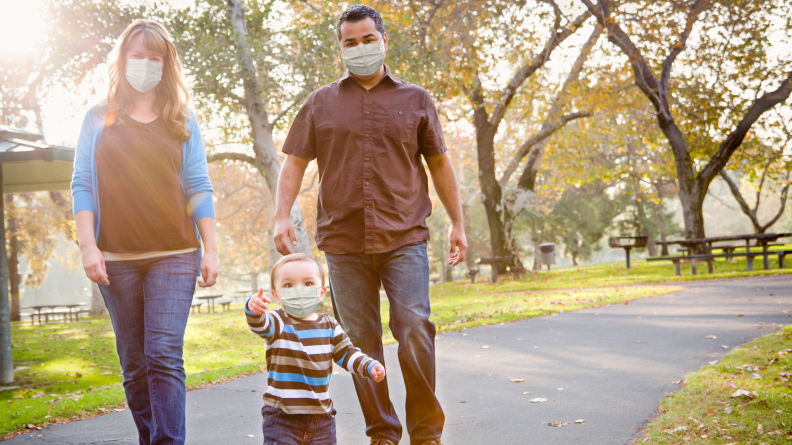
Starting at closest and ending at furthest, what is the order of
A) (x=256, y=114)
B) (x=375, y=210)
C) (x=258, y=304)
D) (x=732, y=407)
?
(x=258, y=304) < (x=375, y=210) < (x=732, y=407) < (x=256, y=114)

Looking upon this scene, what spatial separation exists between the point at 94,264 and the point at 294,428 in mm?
1138

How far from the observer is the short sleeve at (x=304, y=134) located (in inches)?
135

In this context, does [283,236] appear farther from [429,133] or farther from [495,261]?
[495,261]

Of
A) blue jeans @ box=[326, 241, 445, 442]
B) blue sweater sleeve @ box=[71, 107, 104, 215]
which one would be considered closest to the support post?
blue sweater sleeve @ box=[71, 107, 104, 215]

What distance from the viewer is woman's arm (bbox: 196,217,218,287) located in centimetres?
299

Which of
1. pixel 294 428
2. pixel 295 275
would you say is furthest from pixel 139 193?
pixel 294 428

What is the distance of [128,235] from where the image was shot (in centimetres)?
280

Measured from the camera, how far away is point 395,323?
10.6ft

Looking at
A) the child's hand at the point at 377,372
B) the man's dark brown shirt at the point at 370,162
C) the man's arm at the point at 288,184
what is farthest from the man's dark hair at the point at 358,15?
the child's hand at the point at 377,372

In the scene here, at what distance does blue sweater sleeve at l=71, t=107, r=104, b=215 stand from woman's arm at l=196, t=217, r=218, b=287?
1.63ft

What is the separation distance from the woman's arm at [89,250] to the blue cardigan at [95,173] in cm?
4

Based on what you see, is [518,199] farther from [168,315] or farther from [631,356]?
[168,315]

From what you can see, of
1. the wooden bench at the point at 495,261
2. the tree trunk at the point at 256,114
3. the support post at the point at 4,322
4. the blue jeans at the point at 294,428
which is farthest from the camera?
the wooden bench at the point at 495,261

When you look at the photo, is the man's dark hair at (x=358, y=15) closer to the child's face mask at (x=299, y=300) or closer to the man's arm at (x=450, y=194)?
the man's arm at (x=450, y=194)
